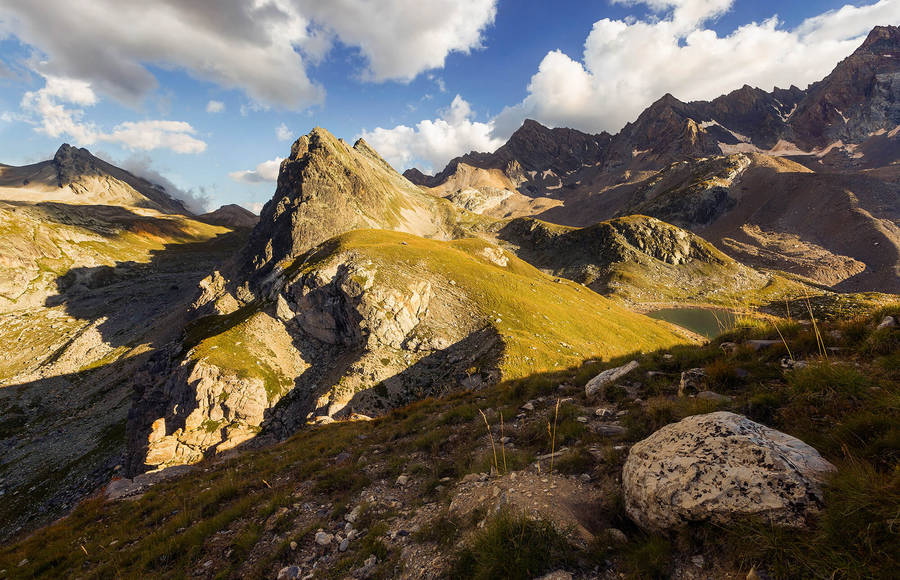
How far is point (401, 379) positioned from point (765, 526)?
32.2m

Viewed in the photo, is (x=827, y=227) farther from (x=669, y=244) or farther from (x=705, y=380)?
(x=705, y=380)

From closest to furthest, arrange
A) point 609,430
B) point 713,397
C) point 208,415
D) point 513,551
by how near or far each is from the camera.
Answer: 1. point 513,551
2. point 713,397
3. point 609,430
4. point 208,415

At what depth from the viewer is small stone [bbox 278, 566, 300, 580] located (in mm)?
6922

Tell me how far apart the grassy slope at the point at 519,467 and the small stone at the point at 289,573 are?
53cm

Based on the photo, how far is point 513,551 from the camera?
5.02m

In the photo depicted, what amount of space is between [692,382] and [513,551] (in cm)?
788

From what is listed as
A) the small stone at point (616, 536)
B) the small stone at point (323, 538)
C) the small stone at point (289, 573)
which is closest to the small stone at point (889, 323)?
the small stone at point (616, 536)

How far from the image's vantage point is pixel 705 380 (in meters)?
9.18

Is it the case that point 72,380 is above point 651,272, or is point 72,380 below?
above

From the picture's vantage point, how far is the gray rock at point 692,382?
9219 mm

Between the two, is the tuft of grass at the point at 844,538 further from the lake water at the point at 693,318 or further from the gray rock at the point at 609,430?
the lake water at the point at 693,318

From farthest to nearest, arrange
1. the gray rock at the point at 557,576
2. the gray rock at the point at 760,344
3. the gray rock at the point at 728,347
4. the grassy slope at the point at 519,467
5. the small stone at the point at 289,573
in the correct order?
1. the gray rock at the point at 728,347
2. the gray rock at the point at 760,344
3. the small stone at the point at 289,573
4. the gray rock at the point at 557,576
5. the grassy slope at the point at 519,467

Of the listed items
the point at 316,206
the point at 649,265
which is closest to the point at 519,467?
the point at 316,206

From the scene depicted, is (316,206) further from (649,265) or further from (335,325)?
(649,265)
